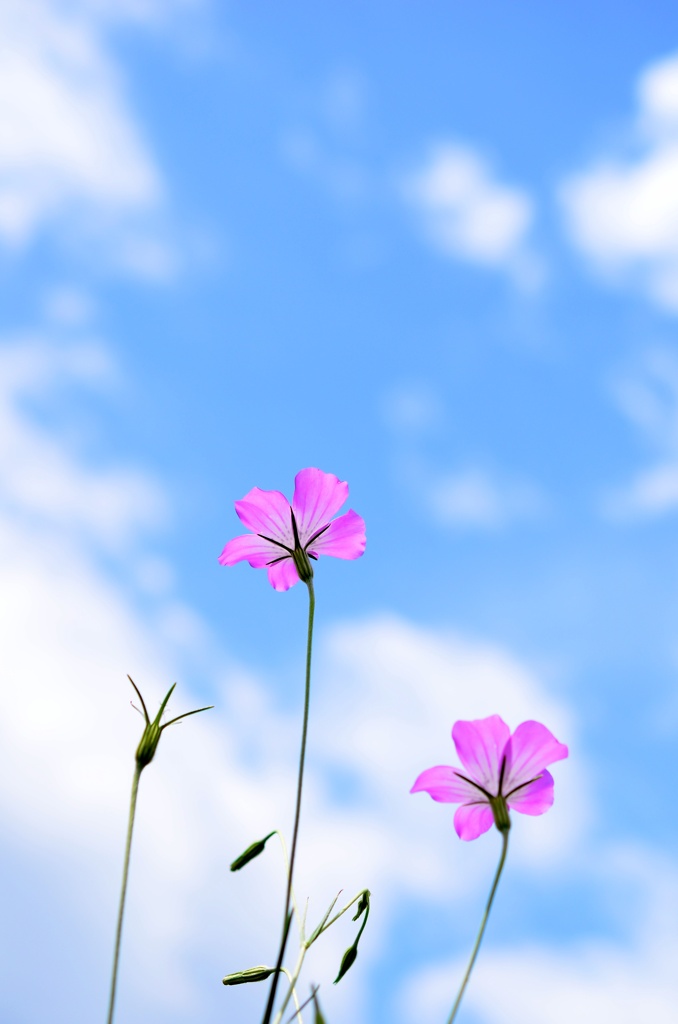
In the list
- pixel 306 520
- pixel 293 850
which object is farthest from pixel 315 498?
pixel 293 850

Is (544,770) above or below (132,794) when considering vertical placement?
above

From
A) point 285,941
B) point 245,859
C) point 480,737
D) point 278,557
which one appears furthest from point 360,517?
point 285,941

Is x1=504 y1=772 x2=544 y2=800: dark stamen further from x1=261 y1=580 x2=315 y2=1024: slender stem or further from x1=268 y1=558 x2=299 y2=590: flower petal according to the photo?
x1=268 y1=558 x2=299 y2=590: flower petal

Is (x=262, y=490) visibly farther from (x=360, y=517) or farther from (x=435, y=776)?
(x=435, y=776)

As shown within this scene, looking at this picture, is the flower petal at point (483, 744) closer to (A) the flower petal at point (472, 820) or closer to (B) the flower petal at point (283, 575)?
(A) the flower petal at point (472, 820)

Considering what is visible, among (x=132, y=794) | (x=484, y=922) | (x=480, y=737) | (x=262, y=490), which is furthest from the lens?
(x=262, y=490)

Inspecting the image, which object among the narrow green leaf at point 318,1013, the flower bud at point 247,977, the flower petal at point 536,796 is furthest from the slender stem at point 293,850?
the flower petal at point 536,796

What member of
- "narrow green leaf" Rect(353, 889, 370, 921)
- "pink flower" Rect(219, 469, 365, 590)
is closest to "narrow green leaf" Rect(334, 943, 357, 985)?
"narrow green leaf" Rect(353, 889, 370, 921)
